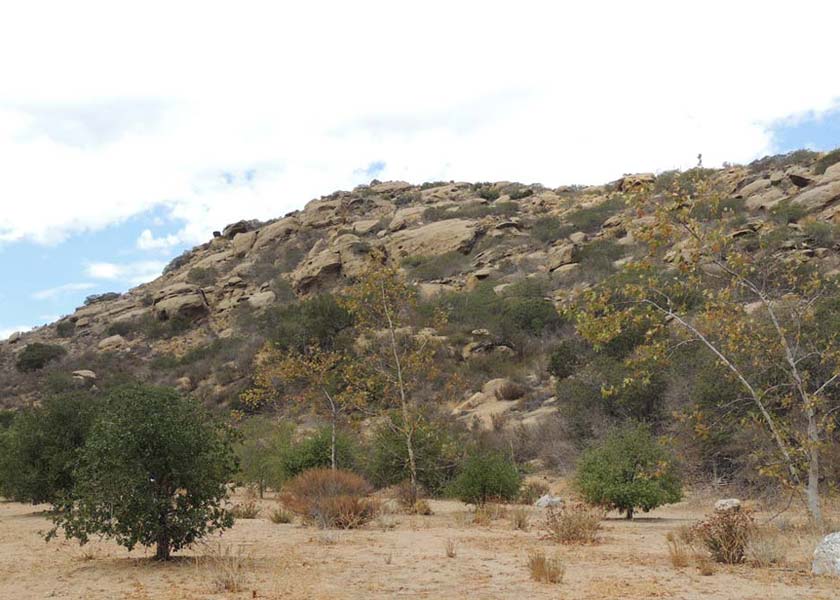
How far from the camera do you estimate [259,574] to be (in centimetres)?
872

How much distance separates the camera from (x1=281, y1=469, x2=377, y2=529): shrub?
13.8m

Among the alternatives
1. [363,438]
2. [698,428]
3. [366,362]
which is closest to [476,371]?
[363,438]

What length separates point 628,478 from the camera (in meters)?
15.2

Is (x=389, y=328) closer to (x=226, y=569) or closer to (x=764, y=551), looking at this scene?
(x=226, y=569)

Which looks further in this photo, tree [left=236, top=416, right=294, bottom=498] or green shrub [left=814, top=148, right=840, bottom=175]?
green shrub [left=814, top=148, right=840, bottom=175]

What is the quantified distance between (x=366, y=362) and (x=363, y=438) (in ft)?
11.6

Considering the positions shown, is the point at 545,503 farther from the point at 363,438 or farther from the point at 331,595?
the point at 331,595

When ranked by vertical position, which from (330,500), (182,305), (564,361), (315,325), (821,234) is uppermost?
(182,305)

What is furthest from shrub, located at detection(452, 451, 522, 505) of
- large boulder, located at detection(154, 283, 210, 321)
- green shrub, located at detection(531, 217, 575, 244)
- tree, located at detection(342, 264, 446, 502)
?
large boulder, located at detection(154, 283, 210, 321)

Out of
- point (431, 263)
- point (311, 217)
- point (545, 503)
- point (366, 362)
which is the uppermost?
point (311, 217)

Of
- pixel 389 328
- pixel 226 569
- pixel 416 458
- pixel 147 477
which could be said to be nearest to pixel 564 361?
pixel 416 458

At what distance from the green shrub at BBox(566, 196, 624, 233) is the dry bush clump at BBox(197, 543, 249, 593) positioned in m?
40.0

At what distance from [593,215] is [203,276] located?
102 feet

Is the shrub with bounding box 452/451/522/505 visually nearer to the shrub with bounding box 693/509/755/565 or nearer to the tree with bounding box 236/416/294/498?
the tree with bounding box 236/416/294/498
